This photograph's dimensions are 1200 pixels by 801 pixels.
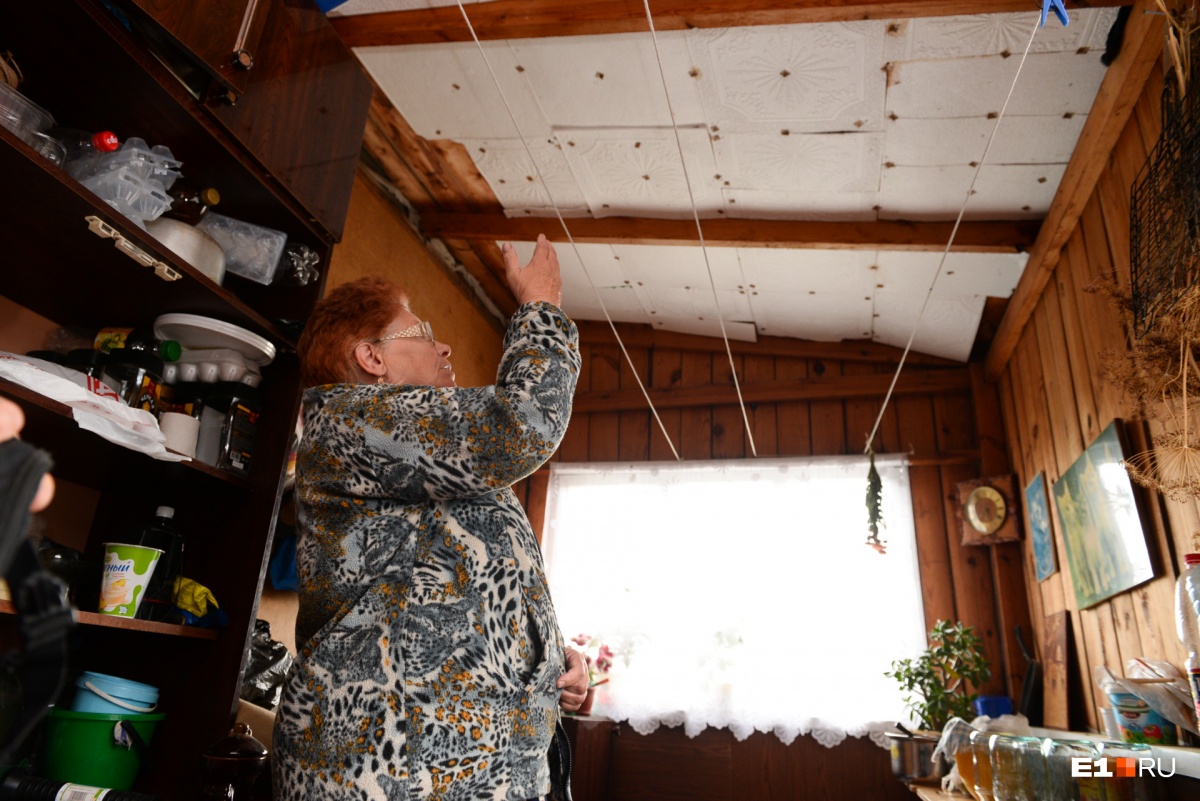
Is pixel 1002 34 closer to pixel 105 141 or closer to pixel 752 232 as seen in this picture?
pixel 752 232

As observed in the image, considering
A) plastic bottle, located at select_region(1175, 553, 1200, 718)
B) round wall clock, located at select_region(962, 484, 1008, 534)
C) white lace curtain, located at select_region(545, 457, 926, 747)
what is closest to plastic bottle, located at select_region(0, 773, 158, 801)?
plastic bottle, located at select_region(1175, 553, 1200, 718)

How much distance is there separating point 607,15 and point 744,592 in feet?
8.10

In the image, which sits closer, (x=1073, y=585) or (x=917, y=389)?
(x=1073, y=585)

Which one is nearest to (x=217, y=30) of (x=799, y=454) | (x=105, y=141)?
(x=105, y=141)

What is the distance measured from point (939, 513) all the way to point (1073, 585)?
0.94 metres

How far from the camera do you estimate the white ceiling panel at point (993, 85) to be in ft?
6.70

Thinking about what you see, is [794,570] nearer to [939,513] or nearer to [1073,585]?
[939,513]

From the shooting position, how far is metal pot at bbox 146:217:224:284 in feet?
4.50

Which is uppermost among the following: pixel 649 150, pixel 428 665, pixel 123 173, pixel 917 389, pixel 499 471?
pixel 649 150

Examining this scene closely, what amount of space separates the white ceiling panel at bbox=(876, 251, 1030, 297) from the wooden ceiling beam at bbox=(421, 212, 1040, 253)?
5.6 inches

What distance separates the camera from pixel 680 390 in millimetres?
4090

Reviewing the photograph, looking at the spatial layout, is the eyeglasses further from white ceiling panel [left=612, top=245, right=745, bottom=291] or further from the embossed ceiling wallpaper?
white ceiling panel [left=612, top=245, right=745, bottom=291]

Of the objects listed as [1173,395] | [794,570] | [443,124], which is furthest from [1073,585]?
[443,124]

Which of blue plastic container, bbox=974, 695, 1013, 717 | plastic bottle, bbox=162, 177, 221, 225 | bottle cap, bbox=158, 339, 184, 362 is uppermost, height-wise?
plastic bottle, bbox=162, 177, 221, 225
